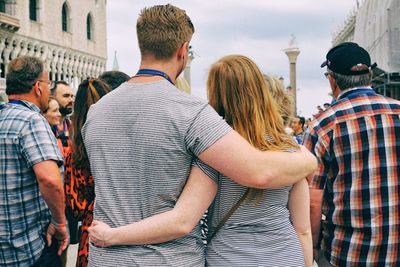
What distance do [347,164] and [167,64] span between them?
1.14 m

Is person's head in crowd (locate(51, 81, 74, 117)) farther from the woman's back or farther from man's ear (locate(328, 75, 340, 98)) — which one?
the woman's back

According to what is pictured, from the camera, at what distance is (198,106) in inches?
80.1

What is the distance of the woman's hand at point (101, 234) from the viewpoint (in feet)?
6.77

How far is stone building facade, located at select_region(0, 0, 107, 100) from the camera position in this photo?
3788 cm

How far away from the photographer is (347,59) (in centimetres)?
297

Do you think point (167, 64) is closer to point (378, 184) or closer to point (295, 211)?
point (295, 211)

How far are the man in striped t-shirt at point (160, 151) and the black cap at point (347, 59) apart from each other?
99cm

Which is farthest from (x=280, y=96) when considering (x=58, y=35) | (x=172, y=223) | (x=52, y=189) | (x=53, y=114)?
(x=58, y=35)

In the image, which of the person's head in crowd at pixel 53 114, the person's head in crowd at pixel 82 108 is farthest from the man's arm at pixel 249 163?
the person's head in crowd at pixel 53 114

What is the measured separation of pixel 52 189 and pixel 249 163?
1454mm

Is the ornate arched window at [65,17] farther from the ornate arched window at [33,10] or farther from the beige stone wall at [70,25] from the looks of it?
the ornate arched window at [33,10]

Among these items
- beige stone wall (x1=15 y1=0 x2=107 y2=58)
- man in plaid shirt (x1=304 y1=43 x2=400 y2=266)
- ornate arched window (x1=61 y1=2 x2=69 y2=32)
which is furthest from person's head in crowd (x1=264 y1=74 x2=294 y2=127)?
ornate arched window (x1=61 y1=2 x2=69 y2=32)

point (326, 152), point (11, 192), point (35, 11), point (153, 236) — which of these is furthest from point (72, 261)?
point (35, 11)

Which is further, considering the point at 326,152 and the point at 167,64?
the point at 326,152
